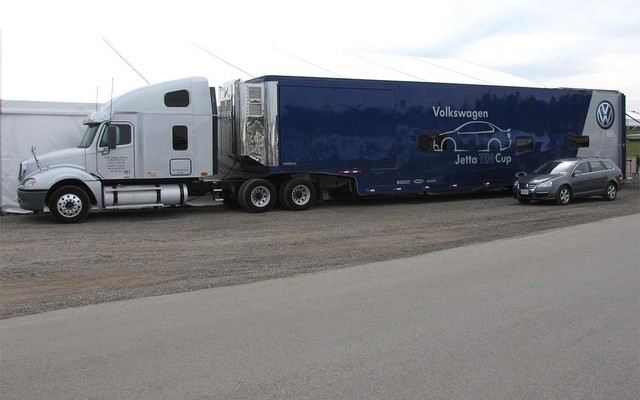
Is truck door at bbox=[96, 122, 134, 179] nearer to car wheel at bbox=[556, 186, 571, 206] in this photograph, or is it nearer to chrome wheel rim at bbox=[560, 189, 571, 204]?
car wheel at bbox=[556, 186, 571, 206]

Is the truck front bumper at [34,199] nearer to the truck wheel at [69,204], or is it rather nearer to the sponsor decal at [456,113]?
the truck wheel at [69,204]

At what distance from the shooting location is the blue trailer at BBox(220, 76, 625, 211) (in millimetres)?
16344

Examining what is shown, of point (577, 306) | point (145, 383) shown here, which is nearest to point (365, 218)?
point (577, 306)

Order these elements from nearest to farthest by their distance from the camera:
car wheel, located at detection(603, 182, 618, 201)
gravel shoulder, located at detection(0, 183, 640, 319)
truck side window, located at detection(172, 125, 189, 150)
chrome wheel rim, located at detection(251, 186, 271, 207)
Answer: gravel shoulder, located at detection(0, 183, 640, 319)
truck side window, located at detection(172, 125, 189, 150)
chrome wheel rim, located at detection(251, 186, 271, 207)
car wheel, located at detection(603, 182, 618, 201)

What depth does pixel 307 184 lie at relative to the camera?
669 inches

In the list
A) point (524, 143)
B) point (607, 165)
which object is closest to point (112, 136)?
point (524, 143)

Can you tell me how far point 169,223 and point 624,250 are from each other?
10.0 m

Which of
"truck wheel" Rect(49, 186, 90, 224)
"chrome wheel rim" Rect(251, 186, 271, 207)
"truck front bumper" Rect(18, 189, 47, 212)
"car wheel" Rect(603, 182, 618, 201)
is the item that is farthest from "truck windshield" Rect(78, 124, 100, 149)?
"car wheel" Rect(603, 182, 618, 201)

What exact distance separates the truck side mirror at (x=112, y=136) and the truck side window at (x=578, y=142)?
16349 millimetres

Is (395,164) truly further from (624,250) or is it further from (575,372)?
(575,372)

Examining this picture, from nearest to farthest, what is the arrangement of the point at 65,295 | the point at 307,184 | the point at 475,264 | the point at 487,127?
the point at 65,295
the point at 475,264
the point at 307,184
the point at 487,127

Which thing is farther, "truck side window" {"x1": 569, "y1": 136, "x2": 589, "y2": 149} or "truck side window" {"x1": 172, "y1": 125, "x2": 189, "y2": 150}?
"truck side window" {"x1": 569, "y1": 136, "x2": 589, "y2": 149}

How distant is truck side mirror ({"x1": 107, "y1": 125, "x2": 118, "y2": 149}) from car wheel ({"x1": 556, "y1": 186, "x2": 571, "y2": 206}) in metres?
12.9

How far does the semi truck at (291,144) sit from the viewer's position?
14.8m
